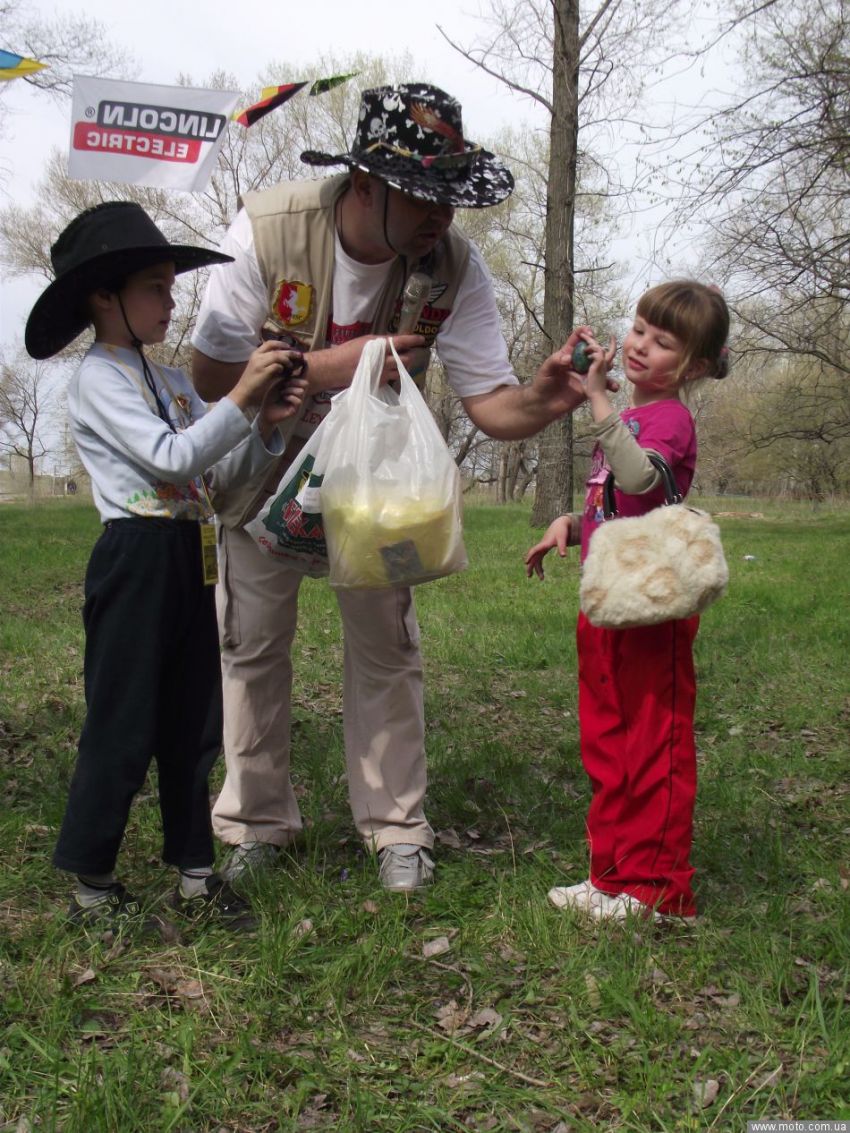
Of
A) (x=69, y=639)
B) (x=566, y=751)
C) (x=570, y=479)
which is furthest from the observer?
(x=570, y=479)

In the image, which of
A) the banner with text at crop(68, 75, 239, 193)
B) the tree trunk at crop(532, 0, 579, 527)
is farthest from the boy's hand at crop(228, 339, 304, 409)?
the tree trunk at crop(532, 0, 579, 527)

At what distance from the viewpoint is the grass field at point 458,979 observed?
2.04 meters

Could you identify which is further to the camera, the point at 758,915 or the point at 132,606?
the point at 758,915

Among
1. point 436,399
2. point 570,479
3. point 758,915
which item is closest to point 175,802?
point 758,915

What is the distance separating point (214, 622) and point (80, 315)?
910mm

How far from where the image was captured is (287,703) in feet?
11.1

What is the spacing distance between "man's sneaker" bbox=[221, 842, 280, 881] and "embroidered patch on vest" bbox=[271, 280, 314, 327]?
1631 mm

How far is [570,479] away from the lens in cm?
1428

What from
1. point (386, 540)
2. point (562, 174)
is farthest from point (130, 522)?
point (562, 174)

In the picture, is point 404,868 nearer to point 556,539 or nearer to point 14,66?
point 556,539

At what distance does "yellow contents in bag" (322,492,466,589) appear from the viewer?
275cm

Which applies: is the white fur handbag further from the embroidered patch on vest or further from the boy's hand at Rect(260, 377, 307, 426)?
the embroidered patch on vest

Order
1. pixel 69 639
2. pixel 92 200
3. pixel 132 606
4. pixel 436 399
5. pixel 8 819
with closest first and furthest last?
1. pixel 132 606
2. pixel 8 819
3. pixel 69 639
4. pixel 92 200
5. pixel 436 399

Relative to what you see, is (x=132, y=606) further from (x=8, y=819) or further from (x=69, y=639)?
(x=69, y=639)
